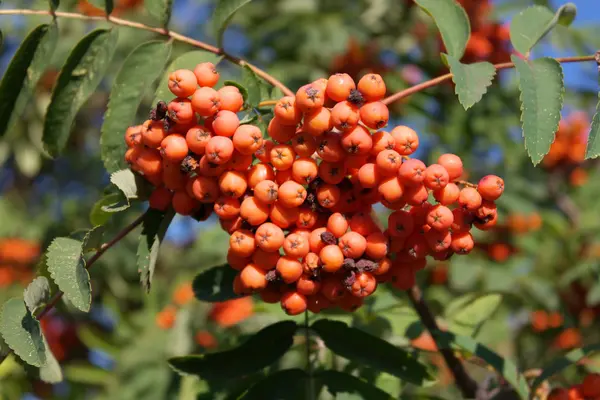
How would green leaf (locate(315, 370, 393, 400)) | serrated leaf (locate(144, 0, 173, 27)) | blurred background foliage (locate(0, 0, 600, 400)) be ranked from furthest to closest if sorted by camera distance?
blurred background foliage (locate(0, 0, 600, 400))
serrated leaf (locate(144, 0, 173, 27))
green leaf (locate(315, 370, 393, 400))

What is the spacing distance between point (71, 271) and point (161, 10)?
849 millimetres

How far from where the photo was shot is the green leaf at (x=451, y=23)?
189 cm

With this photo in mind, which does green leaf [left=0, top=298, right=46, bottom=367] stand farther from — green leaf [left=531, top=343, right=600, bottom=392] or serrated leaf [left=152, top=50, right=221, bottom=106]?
green leaf [left=531, top=343, right=600, bottom=392]

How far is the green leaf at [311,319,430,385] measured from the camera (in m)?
1.82

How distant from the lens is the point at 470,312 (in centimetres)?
243

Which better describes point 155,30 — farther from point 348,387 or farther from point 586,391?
point 586,391

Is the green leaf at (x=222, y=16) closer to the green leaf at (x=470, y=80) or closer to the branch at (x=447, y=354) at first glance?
the green leaf at (x=470, y=80)

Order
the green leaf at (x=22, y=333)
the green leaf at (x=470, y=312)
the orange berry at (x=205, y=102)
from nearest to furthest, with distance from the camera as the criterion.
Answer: the green leaf at (x=22, y=333), the orange berry at (x=205, y=102), the green leaf at (x=470, y=312)

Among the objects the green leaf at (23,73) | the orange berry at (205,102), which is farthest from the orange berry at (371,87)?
the green leaf at (23,73)

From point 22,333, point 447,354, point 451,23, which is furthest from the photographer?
point 447,354

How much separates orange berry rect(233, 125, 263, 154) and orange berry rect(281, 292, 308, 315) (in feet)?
1.15

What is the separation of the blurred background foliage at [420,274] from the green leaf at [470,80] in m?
1.26

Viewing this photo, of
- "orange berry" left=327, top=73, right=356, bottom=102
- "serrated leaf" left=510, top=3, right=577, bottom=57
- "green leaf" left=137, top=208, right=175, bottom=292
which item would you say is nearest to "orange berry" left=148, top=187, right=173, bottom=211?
"green leaf" left=137, top=208, right=175, bottom=292

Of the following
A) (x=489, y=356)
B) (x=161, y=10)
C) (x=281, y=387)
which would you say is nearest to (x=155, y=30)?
(x=161, y=10)
